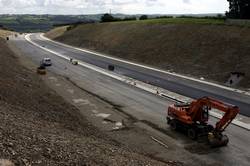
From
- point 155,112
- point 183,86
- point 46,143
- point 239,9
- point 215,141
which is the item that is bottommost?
point 183,86

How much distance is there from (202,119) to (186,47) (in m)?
43.1

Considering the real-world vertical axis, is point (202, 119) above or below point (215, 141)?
above

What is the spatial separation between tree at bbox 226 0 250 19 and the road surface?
30845mm

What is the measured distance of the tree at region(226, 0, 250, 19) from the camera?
76.6 metres

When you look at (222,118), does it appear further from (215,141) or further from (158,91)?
(158,91)

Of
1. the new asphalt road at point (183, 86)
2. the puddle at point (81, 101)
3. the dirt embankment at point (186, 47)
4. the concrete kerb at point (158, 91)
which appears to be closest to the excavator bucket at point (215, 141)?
the concrete kerb at point (158, 91)

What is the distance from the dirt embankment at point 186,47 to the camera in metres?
55.4

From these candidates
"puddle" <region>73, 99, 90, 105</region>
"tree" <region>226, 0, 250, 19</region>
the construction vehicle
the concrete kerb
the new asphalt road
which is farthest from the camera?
"tree" <region>226, 0, 250, 19</region>

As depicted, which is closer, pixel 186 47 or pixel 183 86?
pixel 183 86

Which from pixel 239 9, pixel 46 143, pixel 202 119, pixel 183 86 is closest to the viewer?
pixel 46 143

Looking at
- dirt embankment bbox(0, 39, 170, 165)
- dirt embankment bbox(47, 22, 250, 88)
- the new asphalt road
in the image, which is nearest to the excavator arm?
Result: dirt embankment bbox(0, 39, 170, 165)

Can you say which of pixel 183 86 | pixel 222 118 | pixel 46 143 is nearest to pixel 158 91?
pixel 183 86

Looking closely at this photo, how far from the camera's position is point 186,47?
6856cm

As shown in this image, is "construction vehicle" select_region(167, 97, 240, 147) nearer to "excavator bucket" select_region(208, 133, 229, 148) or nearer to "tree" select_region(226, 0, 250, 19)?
"excavator bucket" select_region(208, 133, 229, 148)
